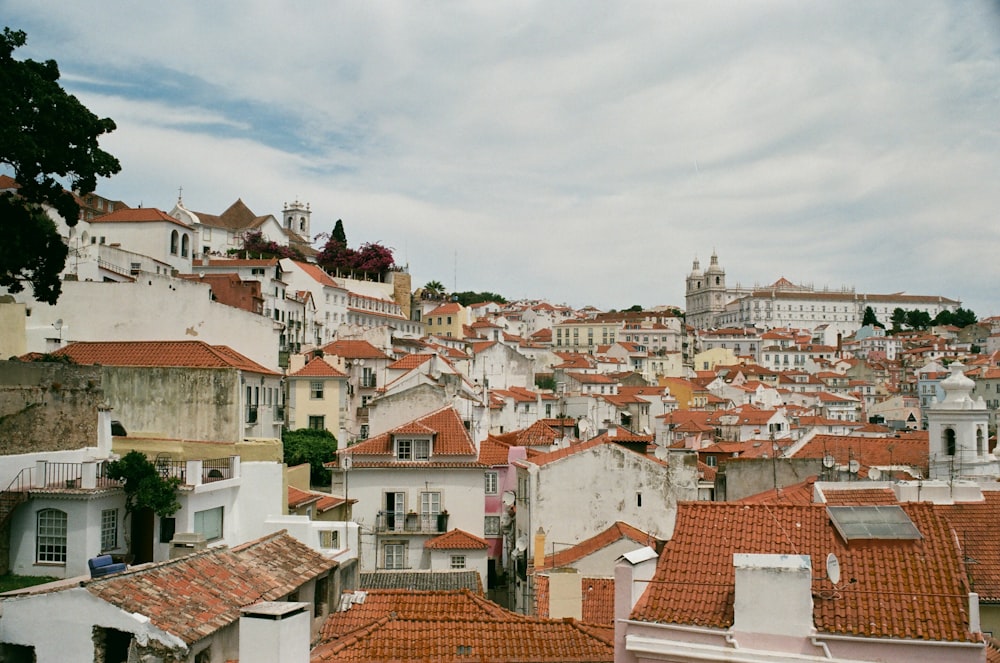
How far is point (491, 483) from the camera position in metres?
34.7

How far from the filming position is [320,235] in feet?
362

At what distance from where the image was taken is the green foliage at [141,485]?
55.5 feet

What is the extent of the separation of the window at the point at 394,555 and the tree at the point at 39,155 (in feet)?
43.0

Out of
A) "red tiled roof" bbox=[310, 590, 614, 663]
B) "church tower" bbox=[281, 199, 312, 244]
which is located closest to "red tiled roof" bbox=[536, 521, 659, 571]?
"red tiled roof" bbox=[310, 590, 614, 663]

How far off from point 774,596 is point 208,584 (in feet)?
29.5

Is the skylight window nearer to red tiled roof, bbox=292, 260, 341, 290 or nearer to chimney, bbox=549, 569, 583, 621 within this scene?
chimney, bbox=549, 569, 583, 621

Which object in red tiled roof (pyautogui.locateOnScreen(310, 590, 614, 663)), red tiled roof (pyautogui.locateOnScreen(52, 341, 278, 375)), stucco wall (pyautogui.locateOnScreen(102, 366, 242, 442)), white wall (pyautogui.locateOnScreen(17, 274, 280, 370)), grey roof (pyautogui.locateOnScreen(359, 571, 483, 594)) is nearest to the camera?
red tiled roof (pyautogui.locateOnScreen(310, 590, 614, 663))

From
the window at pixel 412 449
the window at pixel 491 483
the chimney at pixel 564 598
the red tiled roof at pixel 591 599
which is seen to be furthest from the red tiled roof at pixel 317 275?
the chimney at pixel 564 598

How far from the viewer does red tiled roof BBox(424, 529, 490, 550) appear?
2883cm

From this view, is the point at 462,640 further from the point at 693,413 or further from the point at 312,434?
the point at 693,413

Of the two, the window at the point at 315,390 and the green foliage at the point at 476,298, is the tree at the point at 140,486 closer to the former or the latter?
the window at the point at 315,390

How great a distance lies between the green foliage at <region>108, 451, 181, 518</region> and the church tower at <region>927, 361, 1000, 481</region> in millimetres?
21568

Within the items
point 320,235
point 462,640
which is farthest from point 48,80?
point 320,235

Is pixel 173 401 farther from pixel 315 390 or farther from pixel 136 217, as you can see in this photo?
pixel 136 217
